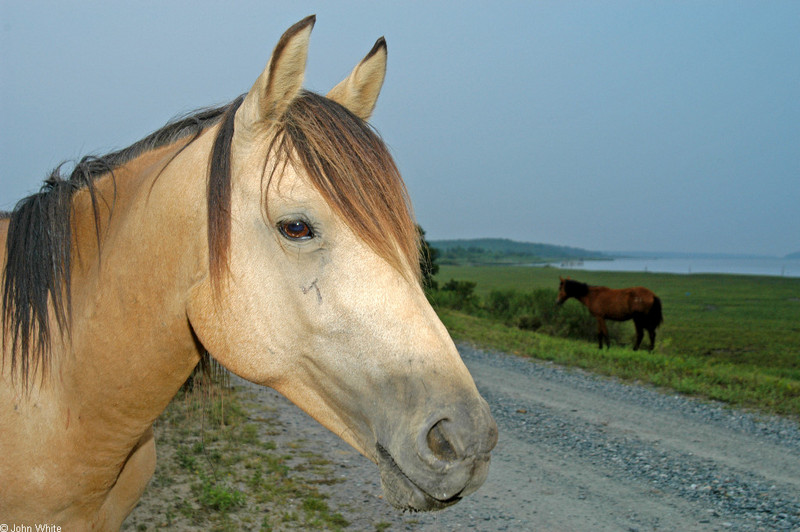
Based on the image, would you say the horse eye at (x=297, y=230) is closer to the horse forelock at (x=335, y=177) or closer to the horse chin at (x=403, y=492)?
the horse forelock at (x=335, y=177)

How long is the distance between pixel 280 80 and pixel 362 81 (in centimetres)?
44

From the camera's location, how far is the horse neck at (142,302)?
1617 millimetres

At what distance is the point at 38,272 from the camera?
179 cm

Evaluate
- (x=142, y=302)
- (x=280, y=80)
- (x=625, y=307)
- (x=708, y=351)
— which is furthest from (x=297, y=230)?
(x=708, y=351)

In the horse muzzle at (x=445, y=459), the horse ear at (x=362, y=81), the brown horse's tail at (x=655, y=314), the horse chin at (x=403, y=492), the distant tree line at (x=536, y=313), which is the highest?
the horse ear at (x=362, y=81)

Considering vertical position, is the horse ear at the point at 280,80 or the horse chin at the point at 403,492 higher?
the horse ear at the point at 280,80

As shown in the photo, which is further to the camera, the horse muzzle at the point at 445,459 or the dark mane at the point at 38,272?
the dark mane at the point at 38,272

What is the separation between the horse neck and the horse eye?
30 centimetres

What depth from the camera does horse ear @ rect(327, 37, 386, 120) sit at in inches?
72.1

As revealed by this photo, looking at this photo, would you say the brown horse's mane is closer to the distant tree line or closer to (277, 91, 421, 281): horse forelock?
(277, 91, 421, 281): horse forelock

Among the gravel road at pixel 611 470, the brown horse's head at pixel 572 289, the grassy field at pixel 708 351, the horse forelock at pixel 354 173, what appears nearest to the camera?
the horse forelock at pixel 354 173

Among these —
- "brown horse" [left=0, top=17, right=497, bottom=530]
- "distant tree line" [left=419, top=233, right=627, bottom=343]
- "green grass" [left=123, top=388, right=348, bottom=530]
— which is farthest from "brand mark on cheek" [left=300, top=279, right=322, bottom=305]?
"distant tree line" [left=419, top=233, right=627, bottom=343]

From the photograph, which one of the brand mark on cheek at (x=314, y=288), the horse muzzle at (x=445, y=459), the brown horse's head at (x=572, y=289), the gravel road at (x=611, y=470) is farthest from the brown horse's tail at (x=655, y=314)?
the brand mark on cheek at (x=314, y=288)

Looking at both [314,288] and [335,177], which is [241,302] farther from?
[335,177]
